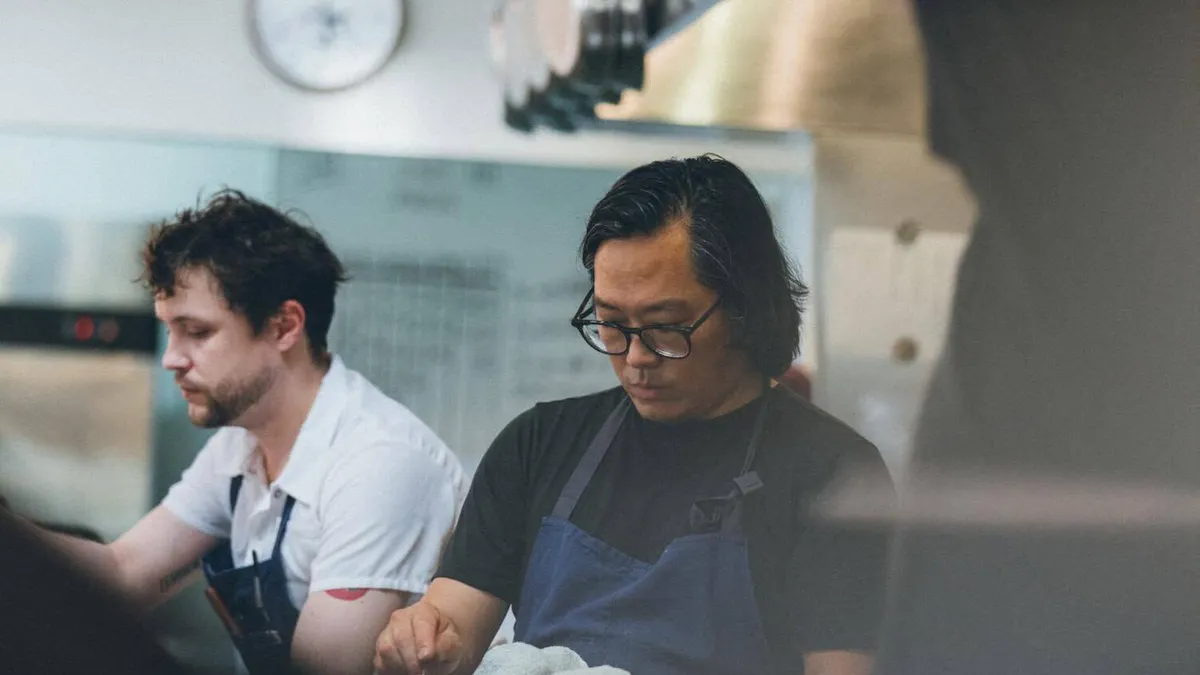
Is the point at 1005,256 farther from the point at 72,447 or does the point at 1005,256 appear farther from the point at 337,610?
the point at 72,447

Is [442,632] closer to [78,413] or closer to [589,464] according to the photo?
[589,464]

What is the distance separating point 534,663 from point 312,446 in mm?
473

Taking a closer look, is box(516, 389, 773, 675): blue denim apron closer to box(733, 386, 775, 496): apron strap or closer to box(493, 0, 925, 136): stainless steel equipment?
box(733, 386, 775, 496): apron strap

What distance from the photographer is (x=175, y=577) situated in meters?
1.79

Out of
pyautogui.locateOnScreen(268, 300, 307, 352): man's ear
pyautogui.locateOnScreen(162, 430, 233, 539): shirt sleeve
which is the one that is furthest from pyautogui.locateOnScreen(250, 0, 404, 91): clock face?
pyautogui.locateOnScreen(162, 430, 233, 539): shirt sleeve

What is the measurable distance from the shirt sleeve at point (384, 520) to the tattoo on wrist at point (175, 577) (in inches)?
7.3

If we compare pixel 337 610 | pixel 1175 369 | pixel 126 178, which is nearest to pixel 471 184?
pixel 126 178

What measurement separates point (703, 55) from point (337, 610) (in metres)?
1.05

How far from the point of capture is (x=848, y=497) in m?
1.90

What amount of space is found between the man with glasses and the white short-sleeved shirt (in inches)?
2.3

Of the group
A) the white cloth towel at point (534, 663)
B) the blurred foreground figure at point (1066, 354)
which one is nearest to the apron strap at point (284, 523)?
the white cloth towel at point (534, 663)

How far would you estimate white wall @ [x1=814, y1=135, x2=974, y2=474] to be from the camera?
6.35 ft

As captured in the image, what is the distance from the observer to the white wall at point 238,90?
1771 mm

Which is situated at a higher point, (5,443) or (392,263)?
(392,263)
